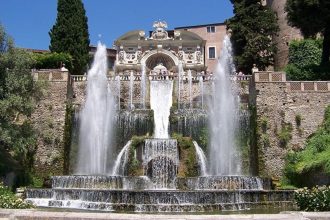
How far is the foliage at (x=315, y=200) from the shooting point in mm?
11820

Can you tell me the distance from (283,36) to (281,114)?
18.9m

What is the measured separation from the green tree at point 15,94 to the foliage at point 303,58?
1980 centimetres

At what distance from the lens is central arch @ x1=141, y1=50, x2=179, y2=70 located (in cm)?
4362

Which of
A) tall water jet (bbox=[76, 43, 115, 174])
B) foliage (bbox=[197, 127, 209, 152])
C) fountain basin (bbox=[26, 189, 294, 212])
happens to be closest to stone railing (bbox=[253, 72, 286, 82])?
foliage (bbox=[197, 127, 209, 152])

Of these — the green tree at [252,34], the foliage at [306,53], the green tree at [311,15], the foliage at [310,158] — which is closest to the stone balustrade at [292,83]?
the foliage at [310,158]

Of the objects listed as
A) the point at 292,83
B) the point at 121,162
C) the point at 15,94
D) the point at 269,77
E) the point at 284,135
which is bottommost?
the point at 121,162

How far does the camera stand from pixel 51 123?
25.0 m

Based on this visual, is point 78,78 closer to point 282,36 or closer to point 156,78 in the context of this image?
point 156,78

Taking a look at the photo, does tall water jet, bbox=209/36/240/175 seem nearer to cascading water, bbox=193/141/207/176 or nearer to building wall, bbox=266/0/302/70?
cascading water, bbox=193/141/207/176

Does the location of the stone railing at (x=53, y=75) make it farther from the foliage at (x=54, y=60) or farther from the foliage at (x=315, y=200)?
the foliage at (x=315, y=200)

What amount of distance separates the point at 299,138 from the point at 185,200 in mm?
11419

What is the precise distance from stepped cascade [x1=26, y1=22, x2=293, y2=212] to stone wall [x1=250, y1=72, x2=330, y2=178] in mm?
1521

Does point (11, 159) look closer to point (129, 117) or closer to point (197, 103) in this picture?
point (129, 117)

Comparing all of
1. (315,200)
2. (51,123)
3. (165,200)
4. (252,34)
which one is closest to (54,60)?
(51,123)
